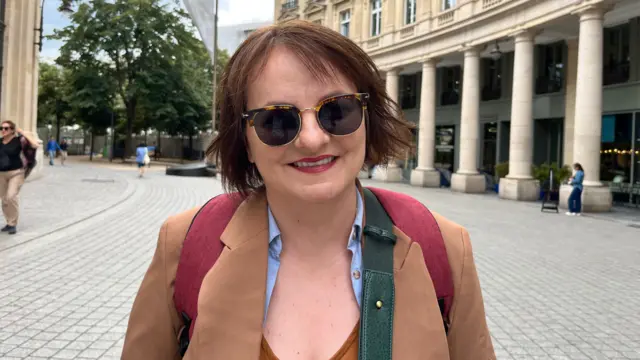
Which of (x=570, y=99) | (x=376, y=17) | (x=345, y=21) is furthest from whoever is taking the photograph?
(x=345, y=21)

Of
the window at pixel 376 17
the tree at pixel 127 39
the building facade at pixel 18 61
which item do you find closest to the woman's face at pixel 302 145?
the building facade at pixel 18 61

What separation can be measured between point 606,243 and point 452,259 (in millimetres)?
10603

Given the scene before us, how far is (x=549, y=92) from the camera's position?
2305 cm

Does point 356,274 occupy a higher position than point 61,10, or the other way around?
point 61,10

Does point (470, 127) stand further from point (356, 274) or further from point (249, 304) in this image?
point (249, 304)

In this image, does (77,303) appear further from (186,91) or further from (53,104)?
(53,104)

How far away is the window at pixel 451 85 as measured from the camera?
29578mm

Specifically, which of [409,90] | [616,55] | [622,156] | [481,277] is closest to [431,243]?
[481,277]

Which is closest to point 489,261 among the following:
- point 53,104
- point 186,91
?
point 186,91

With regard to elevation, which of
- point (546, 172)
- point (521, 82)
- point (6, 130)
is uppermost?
point (521, 82)

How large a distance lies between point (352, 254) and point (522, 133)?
20.0 meters

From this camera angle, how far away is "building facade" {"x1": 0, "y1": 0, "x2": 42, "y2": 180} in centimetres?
1725

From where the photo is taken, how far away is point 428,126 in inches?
1030

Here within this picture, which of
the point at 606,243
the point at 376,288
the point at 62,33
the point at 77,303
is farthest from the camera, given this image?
the point at 62,33
